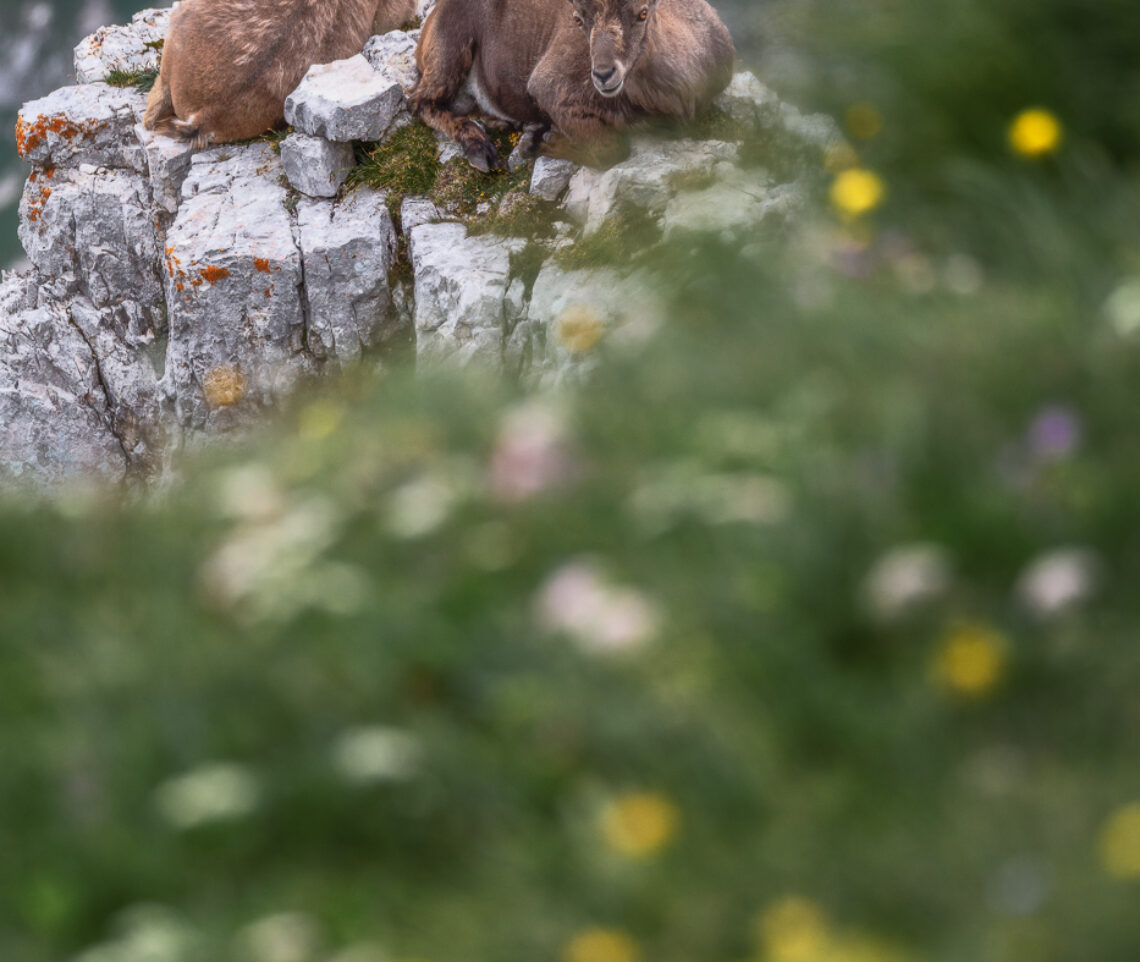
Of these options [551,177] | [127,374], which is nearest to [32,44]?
[127,374]

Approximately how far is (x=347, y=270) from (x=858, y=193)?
8.34 meters

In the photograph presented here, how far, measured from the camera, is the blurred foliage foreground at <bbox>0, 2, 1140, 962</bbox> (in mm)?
1953

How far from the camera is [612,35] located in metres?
8.01

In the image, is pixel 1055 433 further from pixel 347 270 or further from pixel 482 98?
pixel 347 270

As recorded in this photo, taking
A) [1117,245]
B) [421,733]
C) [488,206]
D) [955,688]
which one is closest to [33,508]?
[421,733]

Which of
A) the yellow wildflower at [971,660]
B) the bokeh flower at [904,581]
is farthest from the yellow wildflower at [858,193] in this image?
the yellow wildflower at [971,660]

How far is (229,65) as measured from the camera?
1211 cm

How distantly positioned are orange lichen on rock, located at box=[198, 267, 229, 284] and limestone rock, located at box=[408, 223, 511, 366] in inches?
84.5

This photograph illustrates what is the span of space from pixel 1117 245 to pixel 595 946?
2564 mm

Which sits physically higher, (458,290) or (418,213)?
(418,213)

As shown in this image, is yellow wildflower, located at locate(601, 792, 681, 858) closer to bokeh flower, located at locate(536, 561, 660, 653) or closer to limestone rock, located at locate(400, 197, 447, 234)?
bokeh flower, located at locate(536, 561, 660, 653)

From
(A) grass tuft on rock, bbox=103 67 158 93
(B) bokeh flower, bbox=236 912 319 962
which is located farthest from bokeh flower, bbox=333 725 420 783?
(A) grass tuft on rock, bbox=103 67 158 93

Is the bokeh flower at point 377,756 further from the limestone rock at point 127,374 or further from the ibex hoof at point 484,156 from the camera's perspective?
the limestone rock at point 127,374

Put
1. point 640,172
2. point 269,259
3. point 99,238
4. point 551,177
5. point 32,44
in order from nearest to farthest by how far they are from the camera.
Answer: point 640,172, point 551,177, point 269,259, point 99,238, point 32,44
